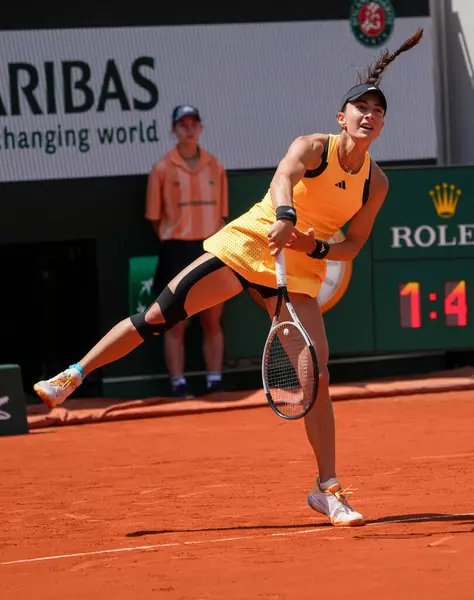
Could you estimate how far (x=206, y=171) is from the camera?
10.6m

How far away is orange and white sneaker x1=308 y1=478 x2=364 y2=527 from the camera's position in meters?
5.62

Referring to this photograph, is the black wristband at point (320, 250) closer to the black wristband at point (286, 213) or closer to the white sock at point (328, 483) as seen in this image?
the black wristband at point (286, 213)

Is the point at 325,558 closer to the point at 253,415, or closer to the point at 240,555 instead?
the point at 240,555

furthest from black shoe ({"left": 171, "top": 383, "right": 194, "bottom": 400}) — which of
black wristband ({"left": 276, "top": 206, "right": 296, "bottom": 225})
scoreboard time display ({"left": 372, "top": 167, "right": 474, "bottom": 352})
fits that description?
black wristband ({"left": 276, "top": 206, "right": 296, "bottom": 225})

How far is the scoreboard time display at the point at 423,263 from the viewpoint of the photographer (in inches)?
427

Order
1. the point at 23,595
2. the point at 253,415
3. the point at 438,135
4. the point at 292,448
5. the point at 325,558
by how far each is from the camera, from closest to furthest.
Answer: the point at 23,595 → the point at 325,558 → the point at 292,448 → the point at 253,415 → the point at 438,135

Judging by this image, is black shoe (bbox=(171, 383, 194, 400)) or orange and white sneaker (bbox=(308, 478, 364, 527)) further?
black shoe (bbox=(171, 383, 194, 400))

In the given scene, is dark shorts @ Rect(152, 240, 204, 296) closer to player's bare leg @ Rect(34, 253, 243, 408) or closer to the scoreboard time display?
the scoreboard time display

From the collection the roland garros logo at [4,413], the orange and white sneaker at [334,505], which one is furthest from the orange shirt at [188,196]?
the orange and white sneaker at [334,505]

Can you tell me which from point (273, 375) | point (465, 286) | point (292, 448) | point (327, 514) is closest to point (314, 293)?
point (273, 375)

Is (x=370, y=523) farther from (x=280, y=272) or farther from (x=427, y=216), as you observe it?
(x=427, y=216)

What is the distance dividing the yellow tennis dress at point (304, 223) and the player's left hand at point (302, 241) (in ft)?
0.84

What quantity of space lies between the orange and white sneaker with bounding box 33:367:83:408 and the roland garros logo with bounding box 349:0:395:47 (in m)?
6.16

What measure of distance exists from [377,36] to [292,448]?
4.48 metres
